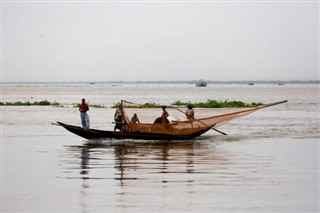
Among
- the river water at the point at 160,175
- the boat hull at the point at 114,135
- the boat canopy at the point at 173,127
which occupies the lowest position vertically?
the river water at the point at 160,175

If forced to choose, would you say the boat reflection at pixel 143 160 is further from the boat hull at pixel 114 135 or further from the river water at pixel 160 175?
the boat hull at pixel 114 135

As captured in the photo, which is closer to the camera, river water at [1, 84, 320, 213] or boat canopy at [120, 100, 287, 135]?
river water at [1, 84, 320, 213]

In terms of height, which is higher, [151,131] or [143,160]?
Result: [151,131]

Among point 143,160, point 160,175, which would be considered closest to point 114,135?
point 143,160

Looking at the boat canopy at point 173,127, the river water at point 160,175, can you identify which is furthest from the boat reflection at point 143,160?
the boat canopy at point 173,127

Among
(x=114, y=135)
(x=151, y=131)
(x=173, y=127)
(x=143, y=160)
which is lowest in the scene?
(x=143, y=160)

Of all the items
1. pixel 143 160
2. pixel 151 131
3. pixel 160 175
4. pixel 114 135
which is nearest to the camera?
pixel 160 175

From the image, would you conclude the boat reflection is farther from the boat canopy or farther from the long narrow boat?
the boat canopy

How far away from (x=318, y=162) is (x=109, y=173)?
6.38 meters

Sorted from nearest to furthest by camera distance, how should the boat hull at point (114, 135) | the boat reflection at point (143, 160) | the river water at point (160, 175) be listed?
the river water at point (160, 175) < the boat reflection at point (143, 160) < the boat hull at point (114, 135)

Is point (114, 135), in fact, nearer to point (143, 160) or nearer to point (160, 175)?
point (143, 160)

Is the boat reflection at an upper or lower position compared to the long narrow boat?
lower

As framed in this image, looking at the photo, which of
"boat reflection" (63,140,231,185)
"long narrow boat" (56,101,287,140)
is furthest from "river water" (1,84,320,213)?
"long narrow boat" (56,101,287,140)

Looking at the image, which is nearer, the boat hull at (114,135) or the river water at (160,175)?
the river water at (160,175)
